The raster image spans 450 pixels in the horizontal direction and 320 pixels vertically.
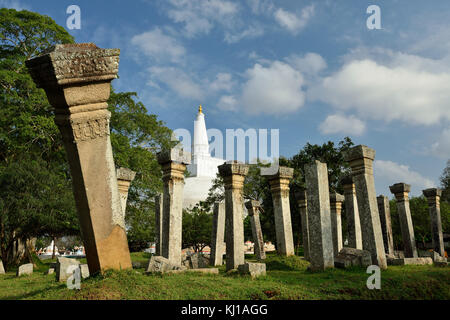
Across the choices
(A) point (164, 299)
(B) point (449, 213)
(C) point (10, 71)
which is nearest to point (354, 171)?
(A) point (164, 299)

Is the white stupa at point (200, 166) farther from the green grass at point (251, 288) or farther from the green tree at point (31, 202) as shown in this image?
the green grass at point (251, 288)

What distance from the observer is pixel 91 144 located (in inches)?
224

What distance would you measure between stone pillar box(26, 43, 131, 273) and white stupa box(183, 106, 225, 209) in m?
43.5

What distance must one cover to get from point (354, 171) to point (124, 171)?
760 centimetres

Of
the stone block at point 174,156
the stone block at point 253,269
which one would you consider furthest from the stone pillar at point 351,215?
the stone block at point 174,156

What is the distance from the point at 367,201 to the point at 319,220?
2152 mm

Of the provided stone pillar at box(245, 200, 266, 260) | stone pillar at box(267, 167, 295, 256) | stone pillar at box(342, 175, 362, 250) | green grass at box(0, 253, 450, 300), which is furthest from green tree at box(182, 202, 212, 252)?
green grass at box(0, 253, 450, 300)

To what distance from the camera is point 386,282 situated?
6.76 meters


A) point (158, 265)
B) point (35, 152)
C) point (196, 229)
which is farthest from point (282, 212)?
point (196, 229)

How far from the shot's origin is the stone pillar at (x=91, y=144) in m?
5.52

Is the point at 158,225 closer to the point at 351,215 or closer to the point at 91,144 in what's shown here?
the point at 351,215

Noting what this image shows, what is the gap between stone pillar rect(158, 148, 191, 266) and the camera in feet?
34.0

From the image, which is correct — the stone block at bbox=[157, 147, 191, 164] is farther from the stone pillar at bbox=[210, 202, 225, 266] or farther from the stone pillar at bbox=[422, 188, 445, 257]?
the stone pillar at bbox=[422, 188, 445, 257]
